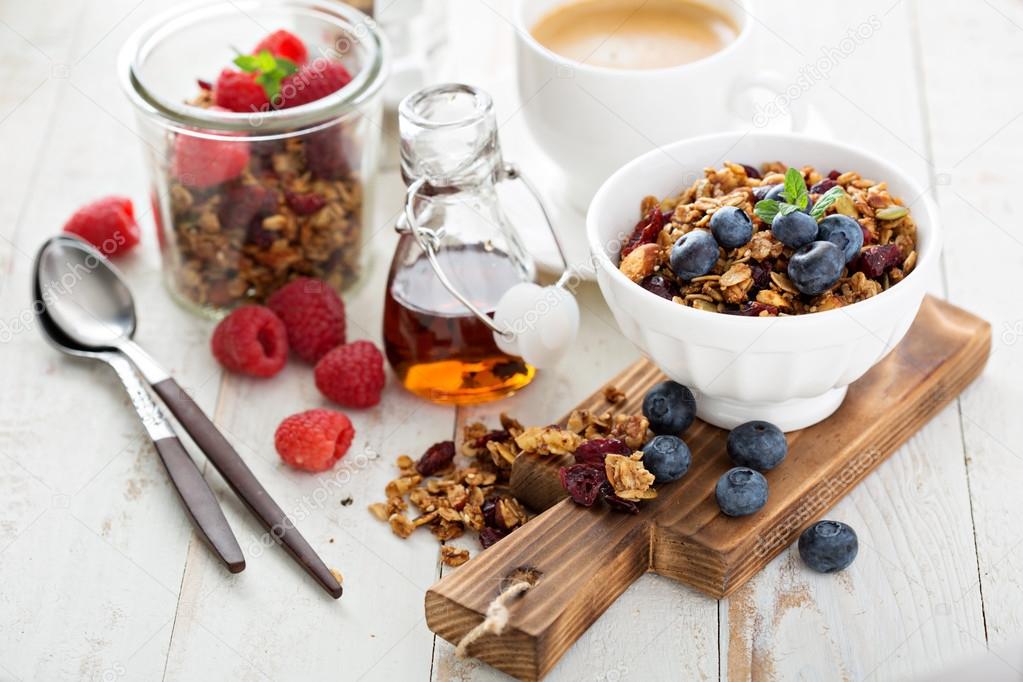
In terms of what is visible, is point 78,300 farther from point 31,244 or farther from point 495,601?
point 495,601

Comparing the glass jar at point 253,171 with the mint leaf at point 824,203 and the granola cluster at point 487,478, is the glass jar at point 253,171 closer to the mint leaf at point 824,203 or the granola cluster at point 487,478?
the granola cluster at point 487,478

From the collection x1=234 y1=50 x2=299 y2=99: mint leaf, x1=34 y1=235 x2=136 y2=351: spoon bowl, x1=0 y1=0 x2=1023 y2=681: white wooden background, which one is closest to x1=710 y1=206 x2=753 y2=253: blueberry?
x1=0 y1=0 x2=1023 y2=681: white wooden background

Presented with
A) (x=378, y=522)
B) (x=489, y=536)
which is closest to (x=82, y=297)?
(x=378, y=522)

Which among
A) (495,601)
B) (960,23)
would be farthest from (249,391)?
(960,23)

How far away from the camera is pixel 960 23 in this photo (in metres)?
2.04

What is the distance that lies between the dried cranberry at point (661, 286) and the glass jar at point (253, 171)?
1.54 ft

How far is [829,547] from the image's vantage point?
3.96ft

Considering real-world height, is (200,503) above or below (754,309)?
below

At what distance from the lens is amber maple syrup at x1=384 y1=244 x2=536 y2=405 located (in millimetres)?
1433

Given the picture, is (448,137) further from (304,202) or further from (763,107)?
(763,107)

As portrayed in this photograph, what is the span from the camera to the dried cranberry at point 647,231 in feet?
4.23

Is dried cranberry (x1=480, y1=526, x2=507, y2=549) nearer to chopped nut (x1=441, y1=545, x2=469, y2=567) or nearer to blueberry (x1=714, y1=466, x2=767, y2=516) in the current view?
chopped nut (x1=441, y1=545, x2=469, y2=567)

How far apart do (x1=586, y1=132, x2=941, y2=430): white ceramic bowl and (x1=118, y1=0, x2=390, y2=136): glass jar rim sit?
374 millimetres

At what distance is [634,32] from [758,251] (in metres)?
0.52
